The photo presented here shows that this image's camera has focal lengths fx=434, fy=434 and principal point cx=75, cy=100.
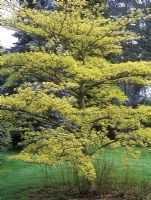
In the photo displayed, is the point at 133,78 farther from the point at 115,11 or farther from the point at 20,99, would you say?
the point at 115,11

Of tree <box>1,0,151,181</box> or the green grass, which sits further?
the green grass

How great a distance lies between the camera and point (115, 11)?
33781 millimetres

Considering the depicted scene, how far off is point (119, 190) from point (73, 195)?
3.43 ft

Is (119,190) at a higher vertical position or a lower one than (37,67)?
lower

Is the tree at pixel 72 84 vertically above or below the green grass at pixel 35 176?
above

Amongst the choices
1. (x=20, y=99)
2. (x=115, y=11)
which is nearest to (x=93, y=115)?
(x=20, y=99)

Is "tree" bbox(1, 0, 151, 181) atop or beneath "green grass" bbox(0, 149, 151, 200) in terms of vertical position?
atop

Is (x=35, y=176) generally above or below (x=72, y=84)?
below

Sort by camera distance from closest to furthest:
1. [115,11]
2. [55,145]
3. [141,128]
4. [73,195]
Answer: [55,145] < [141,128] < [73,195] < [115,11]

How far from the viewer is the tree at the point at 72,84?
8.62 m

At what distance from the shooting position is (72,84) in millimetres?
8523

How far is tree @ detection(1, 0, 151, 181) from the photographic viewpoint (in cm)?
862

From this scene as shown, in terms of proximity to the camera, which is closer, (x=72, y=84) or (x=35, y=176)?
(x=72, y=84)

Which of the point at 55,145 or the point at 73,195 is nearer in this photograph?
the point at 55,145
